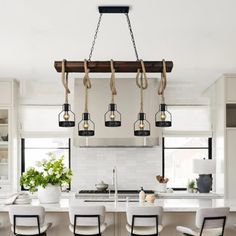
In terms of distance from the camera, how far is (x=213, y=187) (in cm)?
801

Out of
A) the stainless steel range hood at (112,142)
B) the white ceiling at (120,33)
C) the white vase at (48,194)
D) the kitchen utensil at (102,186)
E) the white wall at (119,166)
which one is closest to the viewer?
the white ceiling at (120,33)

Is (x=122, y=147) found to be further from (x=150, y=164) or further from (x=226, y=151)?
(x=226, y=151)

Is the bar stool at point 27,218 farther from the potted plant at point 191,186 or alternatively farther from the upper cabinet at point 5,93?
the potted plant at point 191,186

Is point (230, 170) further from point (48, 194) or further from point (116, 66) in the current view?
point (116, 66)

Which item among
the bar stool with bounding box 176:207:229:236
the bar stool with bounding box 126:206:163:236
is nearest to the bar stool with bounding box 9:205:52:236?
the bar stool with bounding box 126:206:163:236

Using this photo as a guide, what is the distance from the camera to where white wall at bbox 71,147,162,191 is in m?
8.12

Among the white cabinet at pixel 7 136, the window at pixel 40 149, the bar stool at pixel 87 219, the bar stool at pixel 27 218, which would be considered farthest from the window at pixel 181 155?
the bar stool at pixel 27 218

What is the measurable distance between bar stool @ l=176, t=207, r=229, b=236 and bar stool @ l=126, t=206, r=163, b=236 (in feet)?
0.89

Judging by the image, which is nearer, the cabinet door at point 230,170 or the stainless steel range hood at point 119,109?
the cabinet door at point 230,170

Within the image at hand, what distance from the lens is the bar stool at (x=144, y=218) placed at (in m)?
4.55

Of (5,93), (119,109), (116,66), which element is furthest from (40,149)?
(116,66)

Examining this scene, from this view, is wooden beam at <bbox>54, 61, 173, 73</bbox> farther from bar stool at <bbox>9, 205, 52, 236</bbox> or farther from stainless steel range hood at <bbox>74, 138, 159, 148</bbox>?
stainless steel range hood at <bbox>74, 138, 159, 148</bbox>

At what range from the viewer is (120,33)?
4.70 m

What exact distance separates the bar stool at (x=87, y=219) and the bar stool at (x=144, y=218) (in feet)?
0.87
